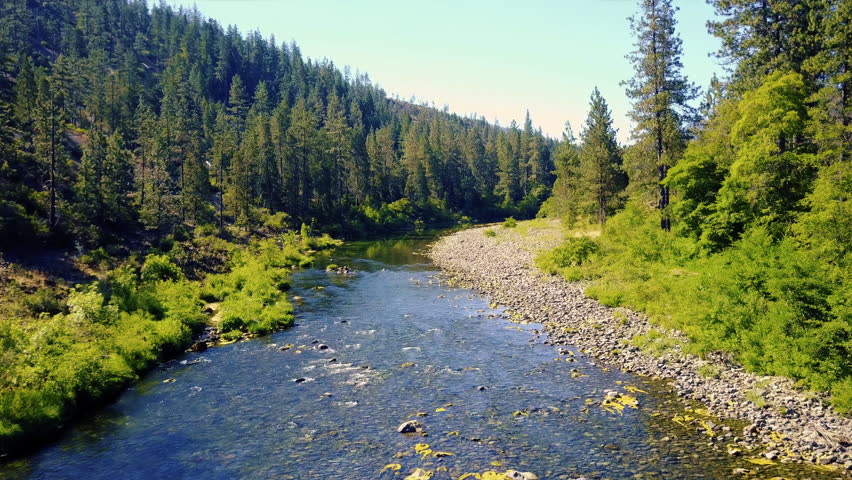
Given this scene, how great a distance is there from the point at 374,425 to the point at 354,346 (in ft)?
31.1

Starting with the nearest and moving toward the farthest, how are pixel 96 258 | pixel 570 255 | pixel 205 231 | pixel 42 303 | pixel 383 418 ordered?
pixel 383 418 → pixel 42 303 → pixel 570 255 → pixel 96 258 → pixel 205 231

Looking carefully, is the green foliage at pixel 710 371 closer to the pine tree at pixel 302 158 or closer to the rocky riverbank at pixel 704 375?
the rocky riverbank at pixel 704 375

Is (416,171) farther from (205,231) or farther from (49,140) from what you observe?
(49,140)

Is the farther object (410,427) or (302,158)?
(302,158)

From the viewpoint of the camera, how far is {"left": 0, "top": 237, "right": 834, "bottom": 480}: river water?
1560 cm

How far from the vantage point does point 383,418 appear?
1902 centimetres

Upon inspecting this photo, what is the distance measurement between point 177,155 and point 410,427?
277ft

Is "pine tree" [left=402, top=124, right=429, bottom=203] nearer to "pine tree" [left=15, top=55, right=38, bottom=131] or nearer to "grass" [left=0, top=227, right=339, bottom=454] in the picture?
"pine tree" [left=15, top=55, right=38, bottom=131]

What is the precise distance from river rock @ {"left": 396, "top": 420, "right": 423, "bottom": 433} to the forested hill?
44.2 m

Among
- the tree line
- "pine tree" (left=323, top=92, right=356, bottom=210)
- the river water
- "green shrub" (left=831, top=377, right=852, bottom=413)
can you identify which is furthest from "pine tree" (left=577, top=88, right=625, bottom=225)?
"pine tree" (left=323, top=92, right=356, bottom=210)

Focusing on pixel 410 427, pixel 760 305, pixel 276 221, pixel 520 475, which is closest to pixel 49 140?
pixel 276 221

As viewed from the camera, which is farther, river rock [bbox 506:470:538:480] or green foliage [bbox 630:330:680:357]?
green foliage [bbox 630:330:680:357]

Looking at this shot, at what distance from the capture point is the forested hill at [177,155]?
183 ft

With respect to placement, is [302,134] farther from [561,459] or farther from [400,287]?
[561,459]
